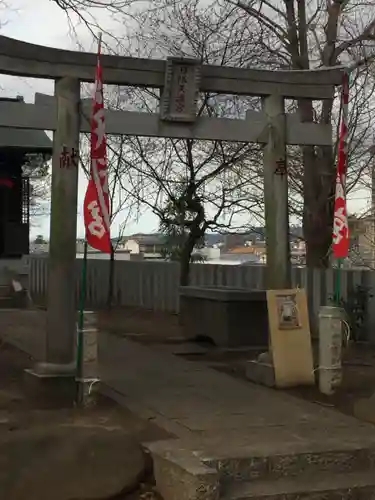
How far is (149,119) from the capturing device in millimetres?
8734

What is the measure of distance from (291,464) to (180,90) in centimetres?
464

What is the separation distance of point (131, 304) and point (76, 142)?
12.7 m

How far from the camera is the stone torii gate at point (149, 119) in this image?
8.10m

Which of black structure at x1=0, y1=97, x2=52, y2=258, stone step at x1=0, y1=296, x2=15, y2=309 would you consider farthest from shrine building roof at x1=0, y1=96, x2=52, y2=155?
stone step at x1=0, y1=296, x2=15, y2=309

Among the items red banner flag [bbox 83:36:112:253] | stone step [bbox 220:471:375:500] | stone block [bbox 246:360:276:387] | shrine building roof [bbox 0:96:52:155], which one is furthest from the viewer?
shrine building roof [bbox 0:96:52:155]

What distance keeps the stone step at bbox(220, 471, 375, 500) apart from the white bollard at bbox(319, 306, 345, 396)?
2.61 metres

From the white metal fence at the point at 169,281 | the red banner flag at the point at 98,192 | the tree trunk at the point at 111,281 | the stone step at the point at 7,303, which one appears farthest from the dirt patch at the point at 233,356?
the red banner flag at the point at 98,192

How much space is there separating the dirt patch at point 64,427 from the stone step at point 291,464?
55 centimetres

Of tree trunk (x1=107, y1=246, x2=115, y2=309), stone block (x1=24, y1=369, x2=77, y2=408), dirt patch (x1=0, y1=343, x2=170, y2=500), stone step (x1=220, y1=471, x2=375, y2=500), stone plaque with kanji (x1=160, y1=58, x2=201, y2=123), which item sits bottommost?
stone step (x1=220, y1=471, x2=375, y2=500)

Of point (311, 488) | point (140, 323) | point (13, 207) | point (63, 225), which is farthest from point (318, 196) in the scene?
point (311, 488)

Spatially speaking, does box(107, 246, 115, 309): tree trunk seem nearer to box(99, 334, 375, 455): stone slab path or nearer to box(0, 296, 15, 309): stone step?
box(0, 296, 15, 309): stone step

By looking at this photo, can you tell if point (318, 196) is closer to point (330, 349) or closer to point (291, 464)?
point (330, 349)

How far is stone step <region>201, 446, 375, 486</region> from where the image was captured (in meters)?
5.54

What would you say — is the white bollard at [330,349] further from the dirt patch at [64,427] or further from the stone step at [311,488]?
the stone step at [311,488]
